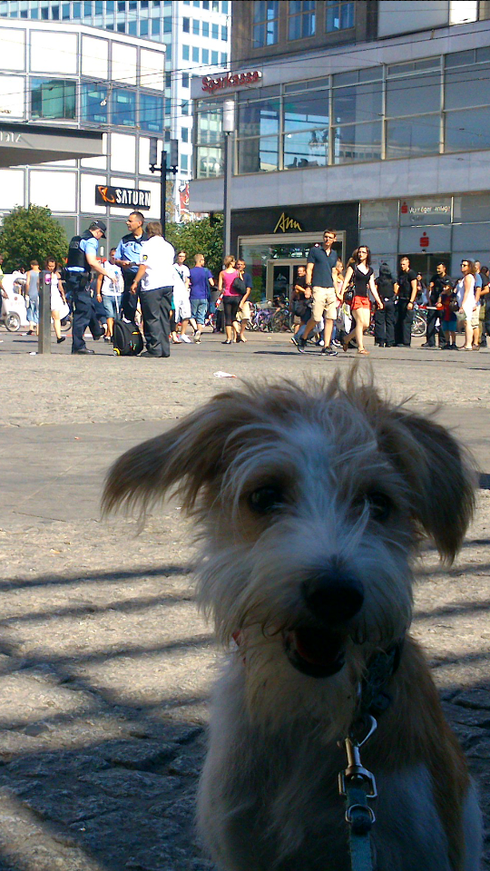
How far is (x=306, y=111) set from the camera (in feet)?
135

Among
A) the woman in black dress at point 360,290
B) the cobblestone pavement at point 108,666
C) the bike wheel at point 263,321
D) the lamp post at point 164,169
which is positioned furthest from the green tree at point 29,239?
the cobblestone pavement at point 108,666

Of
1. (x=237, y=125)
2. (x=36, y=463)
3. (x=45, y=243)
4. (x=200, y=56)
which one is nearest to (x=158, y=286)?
(x=36, y=463)

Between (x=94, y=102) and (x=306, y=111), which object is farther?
(x=94, y=102)

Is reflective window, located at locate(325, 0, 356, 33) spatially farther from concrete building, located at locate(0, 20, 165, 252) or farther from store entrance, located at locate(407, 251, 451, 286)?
concrete building, located at locate(0, 20, 165, 252)

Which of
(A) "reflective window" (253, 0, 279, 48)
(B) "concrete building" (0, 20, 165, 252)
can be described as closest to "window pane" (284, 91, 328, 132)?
(A) "reflective window" (253, 0, 279, 48)

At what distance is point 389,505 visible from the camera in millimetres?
2068

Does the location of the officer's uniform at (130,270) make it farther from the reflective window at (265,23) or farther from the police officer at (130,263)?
the reflective window at (265,23)

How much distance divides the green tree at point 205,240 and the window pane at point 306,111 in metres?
8.03

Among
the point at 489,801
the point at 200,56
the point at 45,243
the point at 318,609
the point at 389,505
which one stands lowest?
the point at 489,801

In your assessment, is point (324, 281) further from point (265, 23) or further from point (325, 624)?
point (265, 23)

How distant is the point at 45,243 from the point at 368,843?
213 ft

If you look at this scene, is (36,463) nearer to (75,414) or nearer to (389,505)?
(75,414)

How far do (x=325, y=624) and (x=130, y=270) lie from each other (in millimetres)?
15909

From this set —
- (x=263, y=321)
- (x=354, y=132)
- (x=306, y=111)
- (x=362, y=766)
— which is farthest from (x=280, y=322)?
(x=362, y=766)
